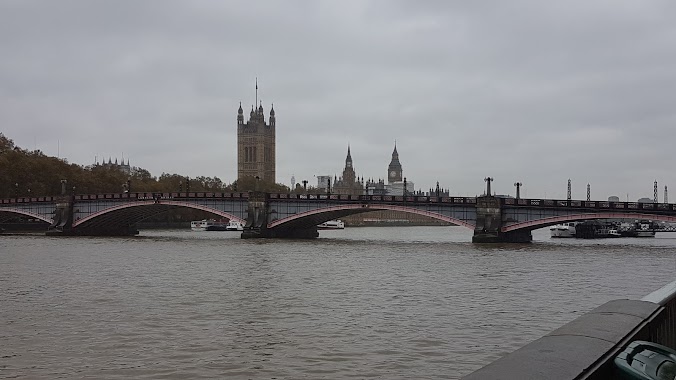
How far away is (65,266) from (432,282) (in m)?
19.8

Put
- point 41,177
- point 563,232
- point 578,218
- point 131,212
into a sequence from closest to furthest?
point 578,218 < point 131,212 < point 41,177 < point 563,232

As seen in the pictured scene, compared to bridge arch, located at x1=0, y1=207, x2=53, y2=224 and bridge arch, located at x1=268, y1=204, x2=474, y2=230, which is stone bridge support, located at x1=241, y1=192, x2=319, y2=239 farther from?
bridge arch, located at x1=0, y1=207, x2=53, y2=224

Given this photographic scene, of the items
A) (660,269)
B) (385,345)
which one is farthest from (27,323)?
(660,269)

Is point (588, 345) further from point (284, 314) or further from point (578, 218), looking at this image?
point (578, 218)

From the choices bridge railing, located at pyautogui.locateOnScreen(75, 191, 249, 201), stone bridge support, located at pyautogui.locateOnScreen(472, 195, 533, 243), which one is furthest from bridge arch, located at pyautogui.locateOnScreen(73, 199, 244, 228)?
stone bridge support, located at pyautogui.locateOnScreen(472, 195, 533, 243)

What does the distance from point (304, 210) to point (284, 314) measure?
179ft

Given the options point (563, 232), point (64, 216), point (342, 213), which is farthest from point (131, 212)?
point (563, 232)

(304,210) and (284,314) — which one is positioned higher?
(304,210)

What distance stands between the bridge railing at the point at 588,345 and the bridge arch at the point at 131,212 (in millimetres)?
73061

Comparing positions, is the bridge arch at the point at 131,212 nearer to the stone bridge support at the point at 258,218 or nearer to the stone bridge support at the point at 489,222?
the stone bridge support at the point at 258,218

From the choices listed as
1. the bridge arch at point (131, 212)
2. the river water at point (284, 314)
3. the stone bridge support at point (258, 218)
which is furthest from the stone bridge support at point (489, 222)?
the bridge arch at point (131, 212)

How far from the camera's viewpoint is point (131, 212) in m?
84.8

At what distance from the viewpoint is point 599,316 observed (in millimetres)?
6004

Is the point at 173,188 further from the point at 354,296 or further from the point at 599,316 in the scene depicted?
the point at 599,316
